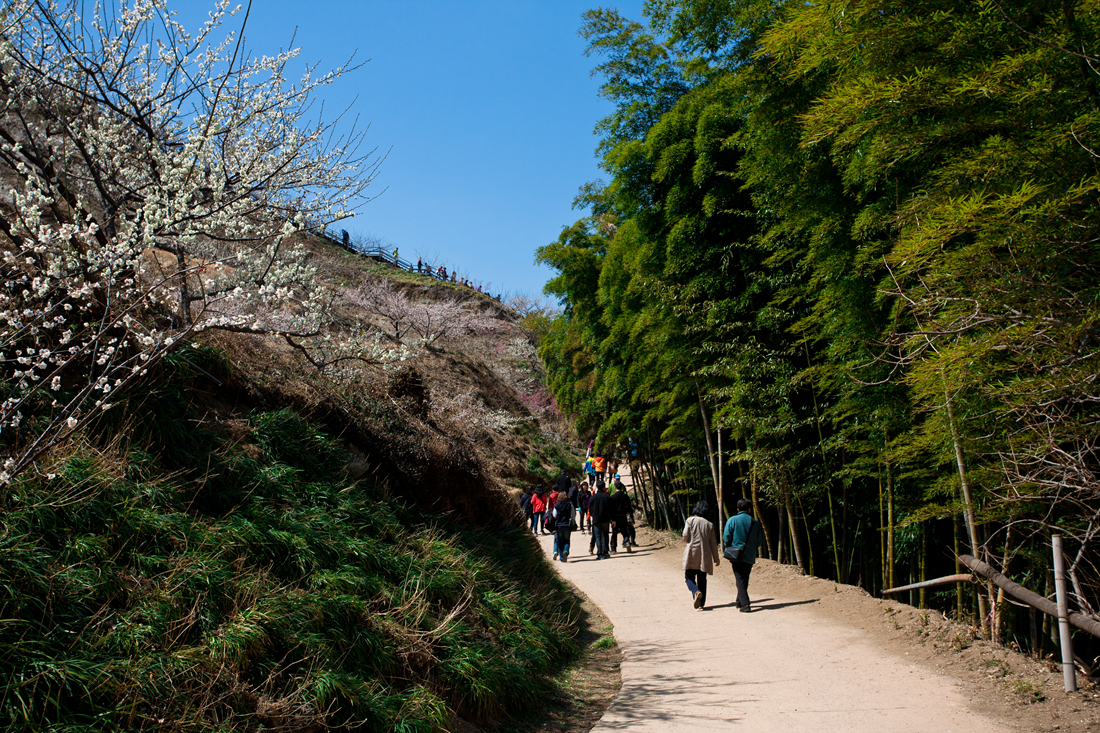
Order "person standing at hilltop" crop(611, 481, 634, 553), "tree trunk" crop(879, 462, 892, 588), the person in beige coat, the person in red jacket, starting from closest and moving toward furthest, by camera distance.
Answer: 1. "tree trunk" crop(879, 462, 892, 588)
2. the person in beige coat
3. "person standing at hilltop" crop(611, 481, 634, 553)
4. the person in red jacket

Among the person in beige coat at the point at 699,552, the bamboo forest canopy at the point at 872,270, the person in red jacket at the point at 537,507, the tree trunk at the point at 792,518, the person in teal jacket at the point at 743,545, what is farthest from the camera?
the person in red jacket at the point at 537,507

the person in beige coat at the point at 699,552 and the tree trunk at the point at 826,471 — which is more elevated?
the tree trunk at the point at 826,471

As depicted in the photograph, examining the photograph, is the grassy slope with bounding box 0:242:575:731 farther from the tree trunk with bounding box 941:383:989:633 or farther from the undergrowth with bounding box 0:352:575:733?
the tree trunk with bounding box 941:383:989:633

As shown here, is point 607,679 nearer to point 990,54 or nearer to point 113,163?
point 990,54

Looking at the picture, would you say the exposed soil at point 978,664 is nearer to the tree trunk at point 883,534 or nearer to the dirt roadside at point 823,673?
the dirt roadside at point 823,673

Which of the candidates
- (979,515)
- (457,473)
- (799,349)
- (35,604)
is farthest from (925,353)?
(35,604)

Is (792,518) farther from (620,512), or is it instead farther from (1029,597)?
(1029,597)

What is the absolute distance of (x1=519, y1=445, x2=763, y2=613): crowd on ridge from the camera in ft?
24.8

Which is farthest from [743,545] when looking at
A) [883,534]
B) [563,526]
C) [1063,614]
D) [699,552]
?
[563,526]

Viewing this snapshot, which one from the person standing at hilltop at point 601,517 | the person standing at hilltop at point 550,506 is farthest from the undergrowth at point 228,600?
the person standing at hilltop at point 550,506

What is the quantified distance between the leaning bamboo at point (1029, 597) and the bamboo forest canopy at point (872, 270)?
0.78 feet

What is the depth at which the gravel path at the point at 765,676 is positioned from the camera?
14.3 ft

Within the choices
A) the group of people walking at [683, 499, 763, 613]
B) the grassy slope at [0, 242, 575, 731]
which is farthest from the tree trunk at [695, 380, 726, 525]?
the grassy slope at [0, 242, 575, 731]

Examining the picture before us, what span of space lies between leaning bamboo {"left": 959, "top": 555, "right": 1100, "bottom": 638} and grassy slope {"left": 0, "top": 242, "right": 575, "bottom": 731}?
349 centimetres
